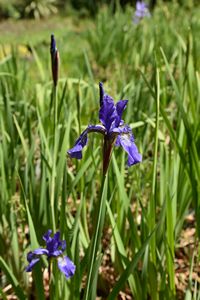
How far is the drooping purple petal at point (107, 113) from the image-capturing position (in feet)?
3.34

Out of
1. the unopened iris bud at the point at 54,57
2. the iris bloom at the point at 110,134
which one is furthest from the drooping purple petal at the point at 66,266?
the unopened iris bud at the point at 54,57

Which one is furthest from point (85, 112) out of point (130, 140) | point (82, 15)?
point (82, 15)

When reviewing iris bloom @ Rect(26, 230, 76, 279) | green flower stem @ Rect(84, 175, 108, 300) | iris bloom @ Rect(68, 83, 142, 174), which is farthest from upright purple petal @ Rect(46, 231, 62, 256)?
iris bloom @ Rect(68, 83, 142, 174)

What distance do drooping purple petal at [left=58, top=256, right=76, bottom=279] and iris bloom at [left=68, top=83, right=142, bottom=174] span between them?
386 millimetres

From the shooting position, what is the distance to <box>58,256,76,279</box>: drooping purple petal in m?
1.23

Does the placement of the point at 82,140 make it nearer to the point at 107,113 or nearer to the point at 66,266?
the point at 107,113

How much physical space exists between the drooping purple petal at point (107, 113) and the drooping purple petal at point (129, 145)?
0.04 metres

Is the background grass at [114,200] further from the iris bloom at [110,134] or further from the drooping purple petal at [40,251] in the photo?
the iris bloom at [110,134]

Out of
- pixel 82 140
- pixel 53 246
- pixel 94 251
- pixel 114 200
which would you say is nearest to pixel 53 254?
pixel 53 246

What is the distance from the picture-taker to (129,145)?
3.32 ft

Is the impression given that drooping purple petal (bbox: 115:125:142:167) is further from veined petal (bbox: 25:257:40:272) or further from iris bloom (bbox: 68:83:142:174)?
veined petal (bbox: 25:257:40:272)

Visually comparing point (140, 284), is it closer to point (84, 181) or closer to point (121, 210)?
point (121, 210)

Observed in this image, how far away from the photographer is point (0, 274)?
5.81 feet

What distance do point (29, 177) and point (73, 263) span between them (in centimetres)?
54
